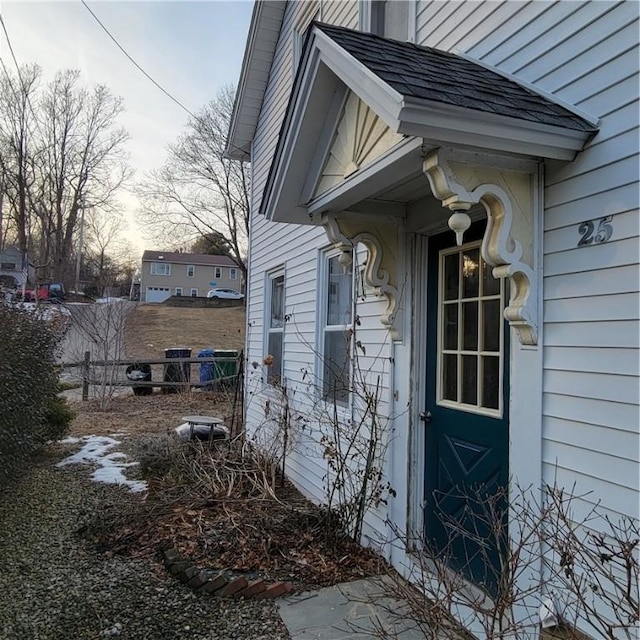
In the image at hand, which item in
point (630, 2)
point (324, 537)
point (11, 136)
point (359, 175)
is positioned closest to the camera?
point (630, 2)

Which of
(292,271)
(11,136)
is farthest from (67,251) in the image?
(292,271)

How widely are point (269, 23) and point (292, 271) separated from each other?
403cm

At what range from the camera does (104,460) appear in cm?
728

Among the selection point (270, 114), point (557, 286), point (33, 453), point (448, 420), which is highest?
point (270, 114)

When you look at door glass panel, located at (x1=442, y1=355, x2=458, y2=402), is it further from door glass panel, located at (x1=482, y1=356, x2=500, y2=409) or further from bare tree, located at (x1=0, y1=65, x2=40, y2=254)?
bare tree, located at (x1=0, y1=65, x2=40, y2=254)

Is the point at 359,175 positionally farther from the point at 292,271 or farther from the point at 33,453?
the point at 33,453

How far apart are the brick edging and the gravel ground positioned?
0.18 feet

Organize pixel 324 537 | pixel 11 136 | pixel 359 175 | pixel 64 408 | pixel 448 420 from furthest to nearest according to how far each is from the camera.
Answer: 1. pixel 11 136
2. pixel 64 408
3. pixel 324 537
4. pixel 448 420
5. pixel 359 175

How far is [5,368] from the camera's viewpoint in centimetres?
504

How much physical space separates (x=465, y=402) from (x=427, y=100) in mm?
1962

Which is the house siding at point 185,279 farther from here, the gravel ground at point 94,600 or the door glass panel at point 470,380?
the door glass panel at point 470,380

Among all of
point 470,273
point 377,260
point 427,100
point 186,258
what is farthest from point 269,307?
point 186,258

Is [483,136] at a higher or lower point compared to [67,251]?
lower

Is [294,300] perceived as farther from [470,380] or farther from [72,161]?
[72,161]
